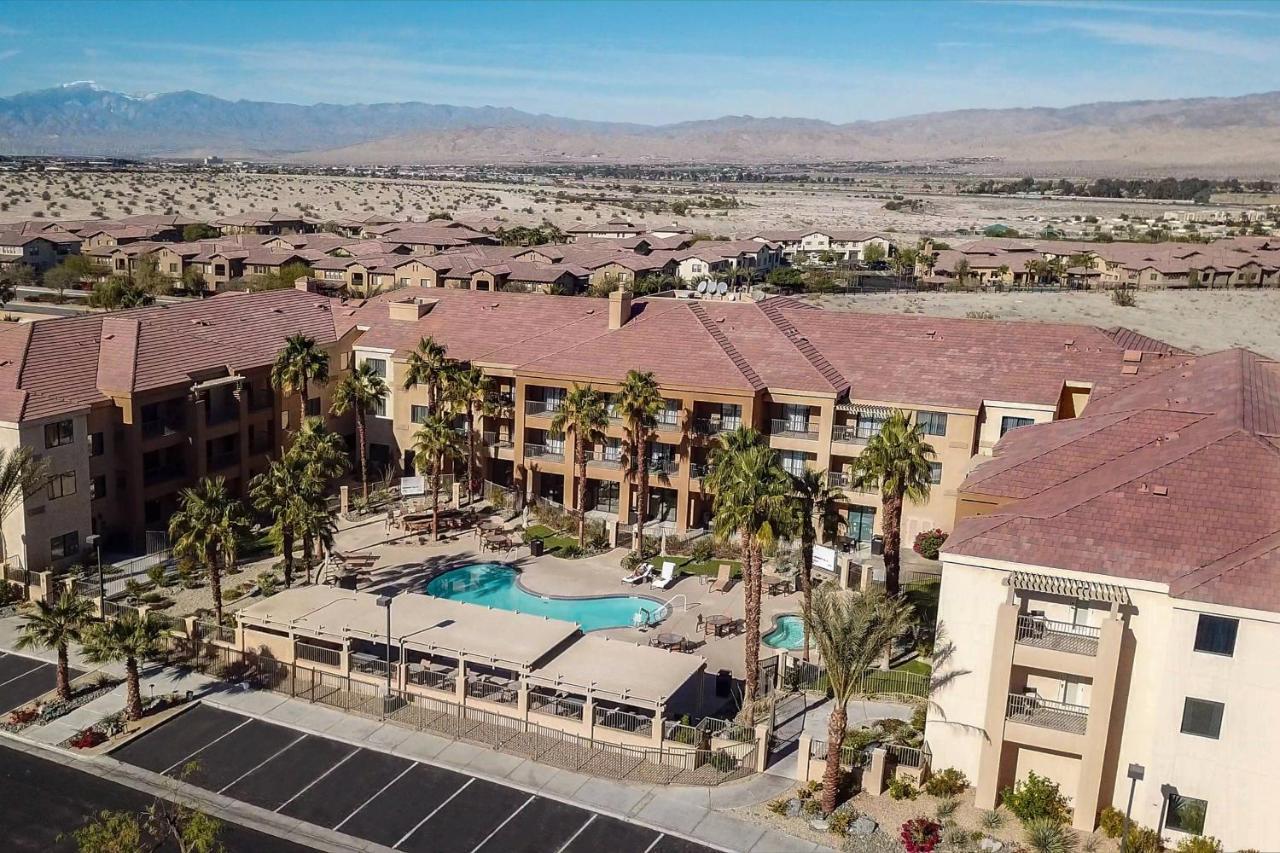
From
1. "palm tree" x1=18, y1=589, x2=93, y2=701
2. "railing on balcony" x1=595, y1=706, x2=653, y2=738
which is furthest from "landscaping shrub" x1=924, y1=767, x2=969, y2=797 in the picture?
"palm tree" x1=18, y1=589, x2=93, y2=701

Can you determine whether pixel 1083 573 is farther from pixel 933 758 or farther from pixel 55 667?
pixel 55 667

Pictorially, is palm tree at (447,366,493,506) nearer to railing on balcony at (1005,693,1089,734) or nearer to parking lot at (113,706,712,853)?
parking lot at (113,706,712,853)

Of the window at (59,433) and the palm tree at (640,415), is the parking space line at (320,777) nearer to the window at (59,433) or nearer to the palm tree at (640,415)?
the palm tree at (640,415)

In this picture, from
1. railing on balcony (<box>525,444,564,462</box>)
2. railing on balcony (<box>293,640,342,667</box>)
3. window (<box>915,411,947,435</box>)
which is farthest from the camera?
railing on balcony (<box>525,444,564,462</box>)

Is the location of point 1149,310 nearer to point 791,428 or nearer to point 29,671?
point 791,428

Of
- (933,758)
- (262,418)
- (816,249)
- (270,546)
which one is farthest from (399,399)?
(816,249)

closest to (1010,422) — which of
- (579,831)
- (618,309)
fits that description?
(618,309)

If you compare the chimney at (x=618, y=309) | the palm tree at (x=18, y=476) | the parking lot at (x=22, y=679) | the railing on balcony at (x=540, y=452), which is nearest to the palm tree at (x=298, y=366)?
the railing on balcony at (x=540, y=452)
